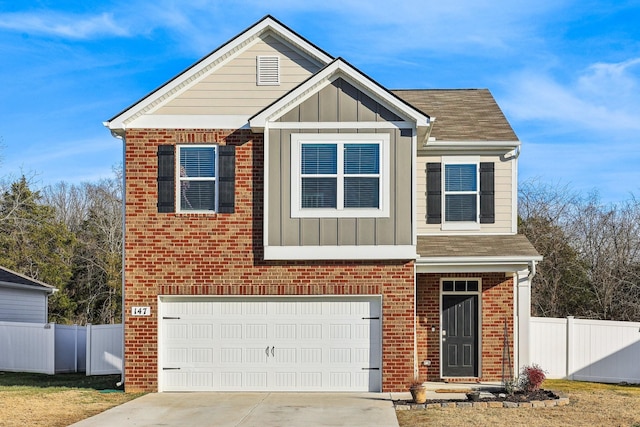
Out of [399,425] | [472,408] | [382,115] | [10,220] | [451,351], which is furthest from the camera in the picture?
[10,220]

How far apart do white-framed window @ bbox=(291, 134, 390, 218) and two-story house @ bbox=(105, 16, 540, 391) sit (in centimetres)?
3

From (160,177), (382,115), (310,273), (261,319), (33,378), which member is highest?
(382,115)

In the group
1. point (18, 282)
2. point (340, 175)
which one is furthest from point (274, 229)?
point (18, 282)

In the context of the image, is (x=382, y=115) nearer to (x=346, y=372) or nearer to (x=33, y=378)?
(x=346, y=372)

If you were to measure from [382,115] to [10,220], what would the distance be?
26662mm

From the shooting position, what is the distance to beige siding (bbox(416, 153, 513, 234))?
17750 mm

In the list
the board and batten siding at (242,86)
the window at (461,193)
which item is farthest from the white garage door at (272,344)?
the board and batten siding at (242,86)

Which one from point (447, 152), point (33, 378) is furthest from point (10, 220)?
point (447, 152)

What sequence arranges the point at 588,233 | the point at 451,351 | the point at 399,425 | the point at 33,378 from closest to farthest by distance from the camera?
the point at 399,425 < the point at 451,351 < the point at 33,378 < the point at 588,233

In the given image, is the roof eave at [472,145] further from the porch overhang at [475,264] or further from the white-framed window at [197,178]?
the white-framed window at [197,178]

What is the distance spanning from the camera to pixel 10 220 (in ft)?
120

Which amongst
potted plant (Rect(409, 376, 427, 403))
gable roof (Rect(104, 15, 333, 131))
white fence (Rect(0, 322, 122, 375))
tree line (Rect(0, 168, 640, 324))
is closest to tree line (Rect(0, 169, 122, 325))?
tree line (Rect(0, 168, 640, 324))

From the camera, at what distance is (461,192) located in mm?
17797

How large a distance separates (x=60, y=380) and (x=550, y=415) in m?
12.0
